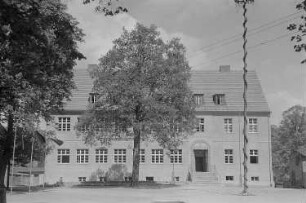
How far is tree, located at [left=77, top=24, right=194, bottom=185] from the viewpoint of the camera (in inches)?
1730

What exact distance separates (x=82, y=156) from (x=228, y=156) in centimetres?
1663

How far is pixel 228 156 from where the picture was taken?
60.6m

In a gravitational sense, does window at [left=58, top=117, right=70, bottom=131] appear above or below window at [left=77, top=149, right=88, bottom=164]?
above

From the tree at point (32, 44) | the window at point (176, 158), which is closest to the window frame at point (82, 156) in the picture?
the window at point (176, 158)

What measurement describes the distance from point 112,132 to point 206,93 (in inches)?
783

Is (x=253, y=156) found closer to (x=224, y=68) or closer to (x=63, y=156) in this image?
(x=224, y=68)

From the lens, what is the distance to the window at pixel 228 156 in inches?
2378

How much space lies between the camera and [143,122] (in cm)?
4394

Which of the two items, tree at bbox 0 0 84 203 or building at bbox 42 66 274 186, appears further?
building at bbox 42 66 274 186

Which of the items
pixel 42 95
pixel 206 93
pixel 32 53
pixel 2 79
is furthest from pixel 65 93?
pixel 206 93

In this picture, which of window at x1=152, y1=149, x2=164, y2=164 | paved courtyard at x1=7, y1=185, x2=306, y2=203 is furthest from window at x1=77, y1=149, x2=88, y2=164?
paved courtyard at x1=7, y1=185, x2=306, y2=203

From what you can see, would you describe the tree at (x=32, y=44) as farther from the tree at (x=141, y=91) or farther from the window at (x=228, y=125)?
the window at (x=228, y=125)

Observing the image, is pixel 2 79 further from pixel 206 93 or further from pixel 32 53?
pixel 206 93

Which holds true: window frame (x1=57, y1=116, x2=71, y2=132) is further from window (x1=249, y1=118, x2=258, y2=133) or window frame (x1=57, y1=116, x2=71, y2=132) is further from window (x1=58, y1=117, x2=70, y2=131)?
window (x1=249, y1=118, x2=258, y2=133)
